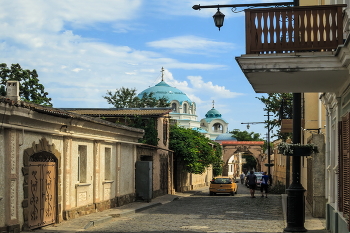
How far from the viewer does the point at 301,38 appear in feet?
34.1

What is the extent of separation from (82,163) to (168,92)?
71.6m

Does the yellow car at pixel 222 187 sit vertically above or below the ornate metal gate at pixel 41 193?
below

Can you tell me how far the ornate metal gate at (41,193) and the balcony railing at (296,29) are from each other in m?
8.08

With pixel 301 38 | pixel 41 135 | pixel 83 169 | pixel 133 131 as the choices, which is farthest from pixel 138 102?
pixel 301 38

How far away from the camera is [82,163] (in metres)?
20.6

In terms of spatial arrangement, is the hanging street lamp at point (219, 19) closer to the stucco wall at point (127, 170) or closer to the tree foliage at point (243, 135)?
the stucco wall at point (127, 170)

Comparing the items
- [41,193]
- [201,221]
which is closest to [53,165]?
[41,193]

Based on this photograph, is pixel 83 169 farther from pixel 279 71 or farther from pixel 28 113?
pixel 279 71

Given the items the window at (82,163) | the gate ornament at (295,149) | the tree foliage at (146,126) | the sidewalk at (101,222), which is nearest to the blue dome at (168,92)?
the tree foliage at (146,126)

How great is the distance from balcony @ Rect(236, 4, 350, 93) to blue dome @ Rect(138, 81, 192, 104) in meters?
77.5

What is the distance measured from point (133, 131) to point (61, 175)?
9.07 m

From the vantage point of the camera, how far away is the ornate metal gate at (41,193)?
1589cm

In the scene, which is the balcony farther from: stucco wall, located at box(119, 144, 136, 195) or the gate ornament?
stucco wall, located at box(119, 144, 136, 195)

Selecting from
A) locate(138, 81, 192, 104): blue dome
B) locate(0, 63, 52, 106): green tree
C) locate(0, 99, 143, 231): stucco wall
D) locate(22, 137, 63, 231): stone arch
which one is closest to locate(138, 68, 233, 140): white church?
locate(138, 81, 192, 104): blue dome
